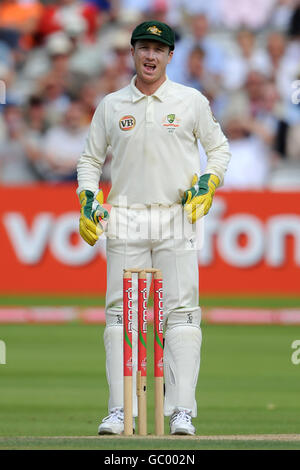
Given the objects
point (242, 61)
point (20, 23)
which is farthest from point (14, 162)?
point (242, 61)

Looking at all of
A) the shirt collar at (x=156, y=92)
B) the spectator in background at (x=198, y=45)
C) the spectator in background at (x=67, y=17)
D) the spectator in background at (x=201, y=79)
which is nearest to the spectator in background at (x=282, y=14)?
the spectator in background at (x=198, y=45)

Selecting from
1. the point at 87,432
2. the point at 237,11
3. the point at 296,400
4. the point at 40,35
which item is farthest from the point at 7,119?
the point at 87,432

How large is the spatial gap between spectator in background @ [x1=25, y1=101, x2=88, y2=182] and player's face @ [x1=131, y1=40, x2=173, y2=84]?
853 cm

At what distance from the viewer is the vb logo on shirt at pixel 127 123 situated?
6.32 meters

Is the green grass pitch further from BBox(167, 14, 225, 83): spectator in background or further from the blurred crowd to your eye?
BBox(167, 14, 225, 83): spectator in background

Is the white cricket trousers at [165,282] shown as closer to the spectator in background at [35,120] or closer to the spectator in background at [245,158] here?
the spectator in background at [245,158]

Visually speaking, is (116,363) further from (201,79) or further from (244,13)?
(244,13)

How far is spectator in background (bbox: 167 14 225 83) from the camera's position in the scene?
50.6 ft

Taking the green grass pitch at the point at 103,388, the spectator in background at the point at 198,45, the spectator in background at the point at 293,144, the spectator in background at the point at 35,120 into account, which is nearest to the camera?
the green grass pitch at the point at 103,388

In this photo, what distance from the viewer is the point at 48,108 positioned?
15.4 metres

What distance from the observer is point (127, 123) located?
20.8 feet

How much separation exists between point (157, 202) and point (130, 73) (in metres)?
9.51

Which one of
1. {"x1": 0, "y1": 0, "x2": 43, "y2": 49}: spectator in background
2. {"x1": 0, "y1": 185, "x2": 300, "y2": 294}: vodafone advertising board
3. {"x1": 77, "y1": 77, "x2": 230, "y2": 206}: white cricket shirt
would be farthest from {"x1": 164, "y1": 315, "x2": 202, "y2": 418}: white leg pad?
{"x1": 0, "y1": 0, "x2": 43, "y2": 49}: spectator in background

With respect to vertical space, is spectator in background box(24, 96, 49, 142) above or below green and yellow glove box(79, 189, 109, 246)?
above
